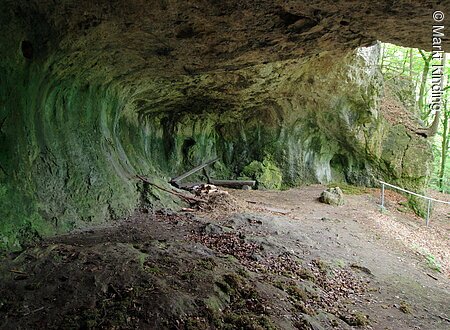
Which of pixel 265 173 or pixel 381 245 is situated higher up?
pixel 265 173

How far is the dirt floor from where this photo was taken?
11.7 ft

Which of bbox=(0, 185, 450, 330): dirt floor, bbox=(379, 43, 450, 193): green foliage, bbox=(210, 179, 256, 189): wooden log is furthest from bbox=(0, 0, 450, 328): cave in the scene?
bbox=(379, 43, 450, 193): green foliage

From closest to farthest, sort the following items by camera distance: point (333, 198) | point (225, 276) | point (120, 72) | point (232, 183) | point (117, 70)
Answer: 1. point (225, 276)
2. point (117, 70)
3. point (120, 72)
4. point (333, 198)
5. point (232, 183)

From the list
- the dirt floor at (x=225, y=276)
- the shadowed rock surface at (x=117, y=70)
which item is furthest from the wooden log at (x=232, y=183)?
the dirt floor at (x=225, y=276)

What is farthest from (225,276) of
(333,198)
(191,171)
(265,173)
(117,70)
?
(265,173)

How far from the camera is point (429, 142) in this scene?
588 inches

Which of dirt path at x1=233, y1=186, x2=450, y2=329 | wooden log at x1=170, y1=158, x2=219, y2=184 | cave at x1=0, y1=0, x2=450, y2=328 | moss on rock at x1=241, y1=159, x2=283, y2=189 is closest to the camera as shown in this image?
cave at x1=0, y1=0, x2=450, y2=328

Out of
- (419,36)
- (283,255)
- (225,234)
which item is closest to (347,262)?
(283,255)

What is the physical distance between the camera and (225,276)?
181 inches

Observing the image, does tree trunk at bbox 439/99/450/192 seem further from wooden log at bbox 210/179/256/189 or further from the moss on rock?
wooden log at bbox 210/179/256/189

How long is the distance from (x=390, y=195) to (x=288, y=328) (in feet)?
40.7

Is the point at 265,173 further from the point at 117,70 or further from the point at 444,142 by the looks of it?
the point at 444,142

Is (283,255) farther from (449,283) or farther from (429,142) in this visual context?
(429,142)

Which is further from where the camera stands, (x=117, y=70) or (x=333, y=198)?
(x=333, y=198)
